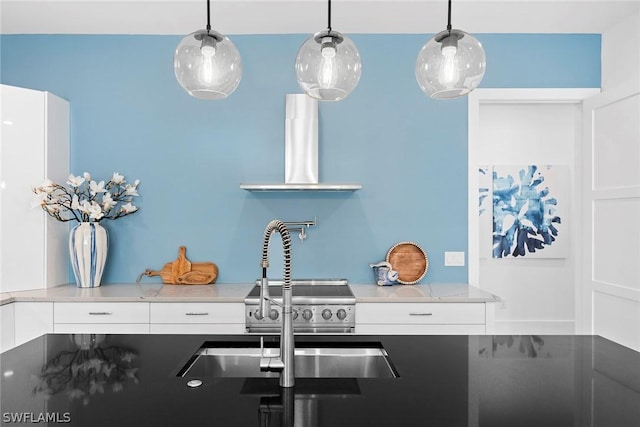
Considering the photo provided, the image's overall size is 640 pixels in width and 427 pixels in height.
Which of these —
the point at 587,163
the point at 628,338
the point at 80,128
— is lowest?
the point at 628,338

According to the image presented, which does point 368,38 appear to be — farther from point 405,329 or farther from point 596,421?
point 596,421

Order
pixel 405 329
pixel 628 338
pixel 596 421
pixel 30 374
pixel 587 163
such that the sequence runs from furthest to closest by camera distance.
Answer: pixel 587 163 → pixel 628 338 → pixel 405 329 → pixel 30 374 → pixel 596 421

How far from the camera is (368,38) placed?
3.23m

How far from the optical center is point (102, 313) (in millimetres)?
2635

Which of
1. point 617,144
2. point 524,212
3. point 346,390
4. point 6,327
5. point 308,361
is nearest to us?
point 346,390

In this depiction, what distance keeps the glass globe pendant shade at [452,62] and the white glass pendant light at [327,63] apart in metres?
0.21

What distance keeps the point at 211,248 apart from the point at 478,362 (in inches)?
86.8

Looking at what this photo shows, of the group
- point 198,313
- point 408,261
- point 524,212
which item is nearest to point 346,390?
point 198,313

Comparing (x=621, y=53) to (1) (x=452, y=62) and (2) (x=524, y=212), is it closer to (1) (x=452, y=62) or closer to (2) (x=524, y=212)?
(2) (x=524, y=212)

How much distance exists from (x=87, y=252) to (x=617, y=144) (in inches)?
131

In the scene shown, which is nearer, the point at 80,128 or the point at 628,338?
the point at 628,338

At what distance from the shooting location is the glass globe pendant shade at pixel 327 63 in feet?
4.44

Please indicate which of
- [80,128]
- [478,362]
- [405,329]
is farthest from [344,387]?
[80,128]

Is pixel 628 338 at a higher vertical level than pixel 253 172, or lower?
lower
